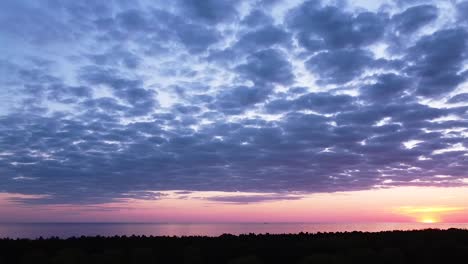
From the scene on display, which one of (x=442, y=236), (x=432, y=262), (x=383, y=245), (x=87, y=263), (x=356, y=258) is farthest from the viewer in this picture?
(x=442, y=236)

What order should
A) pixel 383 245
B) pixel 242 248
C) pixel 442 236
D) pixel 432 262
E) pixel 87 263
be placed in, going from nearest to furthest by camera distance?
pixel 87 263
pixel 432 262
pixel 242 248
pixel 383 245
pixel 442 236

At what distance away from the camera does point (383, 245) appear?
3256cm

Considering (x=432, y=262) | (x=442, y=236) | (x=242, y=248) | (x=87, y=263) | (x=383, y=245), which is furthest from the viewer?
(x=442, y=236)

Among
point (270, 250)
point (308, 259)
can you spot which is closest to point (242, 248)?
point (270, 250)

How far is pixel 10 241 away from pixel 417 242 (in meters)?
27.1

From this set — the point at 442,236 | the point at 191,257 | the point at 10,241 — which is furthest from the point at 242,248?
the point at 442,236

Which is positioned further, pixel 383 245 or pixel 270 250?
pixel 383 245

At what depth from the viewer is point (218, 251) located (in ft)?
94.2

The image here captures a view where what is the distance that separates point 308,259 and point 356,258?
3981 millimetres

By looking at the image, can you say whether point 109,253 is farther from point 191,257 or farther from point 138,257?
point 191,257

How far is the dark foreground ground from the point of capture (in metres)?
24.2

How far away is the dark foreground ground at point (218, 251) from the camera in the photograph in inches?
952

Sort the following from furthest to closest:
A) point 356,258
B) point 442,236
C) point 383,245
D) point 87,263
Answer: point 442,236
point 383,245
point 356,258
point 87,263

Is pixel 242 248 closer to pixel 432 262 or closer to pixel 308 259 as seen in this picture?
pixel 308 259
